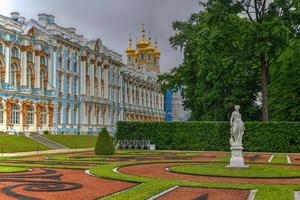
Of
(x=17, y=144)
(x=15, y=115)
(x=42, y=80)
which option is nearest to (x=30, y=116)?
(x=15, y=115)

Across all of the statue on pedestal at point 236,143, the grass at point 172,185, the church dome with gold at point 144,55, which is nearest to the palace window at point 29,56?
the statue on pedestal at point 236,143

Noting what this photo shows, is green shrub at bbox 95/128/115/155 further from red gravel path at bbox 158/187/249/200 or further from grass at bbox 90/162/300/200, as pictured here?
red gravel path at bbox 158/187/249/200

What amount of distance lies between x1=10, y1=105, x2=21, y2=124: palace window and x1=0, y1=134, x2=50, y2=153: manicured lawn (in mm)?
6651

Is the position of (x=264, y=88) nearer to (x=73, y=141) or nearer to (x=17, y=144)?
(x=73, y=141)

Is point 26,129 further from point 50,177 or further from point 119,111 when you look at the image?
point 50,177

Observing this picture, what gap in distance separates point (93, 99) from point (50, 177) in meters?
51.1

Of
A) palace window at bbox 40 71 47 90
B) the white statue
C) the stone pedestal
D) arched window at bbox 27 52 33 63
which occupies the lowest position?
the stone pedestal

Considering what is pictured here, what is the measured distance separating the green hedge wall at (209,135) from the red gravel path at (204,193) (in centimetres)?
2521

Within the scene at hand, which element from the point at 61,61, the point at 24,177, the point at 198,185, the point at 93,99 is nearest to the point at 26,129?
the point at 61,61

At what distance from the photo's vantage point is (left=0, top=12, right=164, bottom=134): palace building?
47.8m

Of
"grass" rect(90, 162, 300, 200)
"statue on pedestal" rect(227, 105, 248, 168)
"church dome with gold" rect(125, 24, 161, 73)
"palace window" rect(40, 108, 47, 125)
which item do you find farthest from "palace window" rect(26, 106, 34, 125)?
"church dome with gold" rect(125, 24, 161, 73)

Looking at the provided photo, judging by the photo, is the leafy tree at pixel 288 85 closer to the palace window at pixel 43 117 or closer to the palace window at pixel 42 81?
the palace window at pixel 43 117

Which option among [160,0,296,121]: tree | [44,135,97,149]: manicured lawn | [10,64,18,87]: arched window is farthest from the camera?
[10,64,18,87]: arched window

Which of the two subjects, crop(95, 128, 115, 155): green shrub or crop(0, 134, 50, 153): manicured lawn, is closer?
crop(95, 128, 115, 155): green shrub
